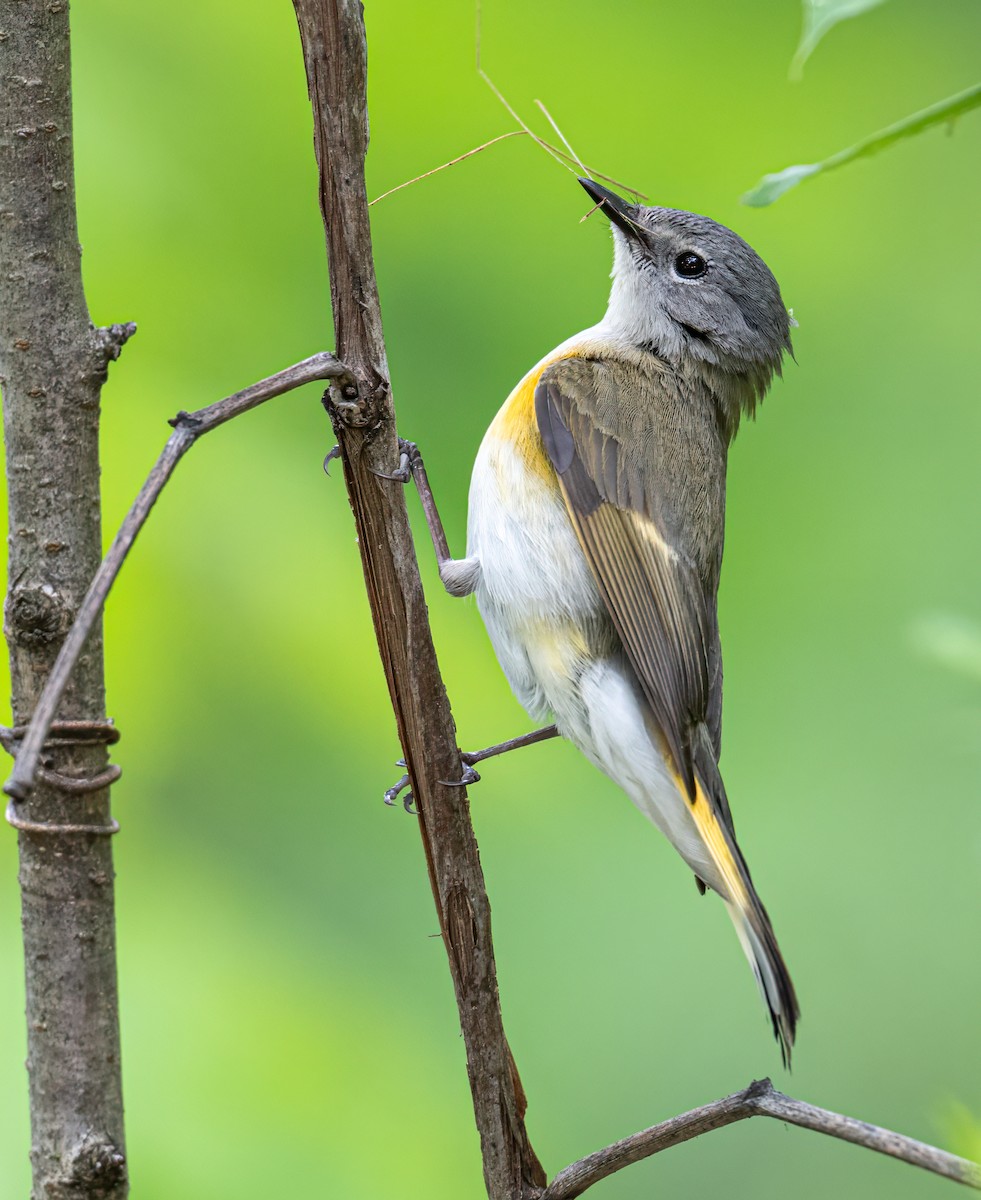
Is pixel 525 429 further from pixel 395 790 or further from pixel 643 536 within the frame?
pixel 395 790

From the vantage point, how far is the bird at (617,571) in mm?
1113

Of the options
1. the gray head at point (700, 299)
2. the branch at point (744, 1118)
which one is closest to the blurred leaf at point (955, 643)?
the branch at point (744, 1118)

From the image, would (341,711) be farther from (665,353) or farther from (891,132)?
(891,132)

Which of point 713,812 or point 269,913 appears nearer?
point 713,812

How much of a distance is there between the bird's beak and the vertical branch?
0.76 m

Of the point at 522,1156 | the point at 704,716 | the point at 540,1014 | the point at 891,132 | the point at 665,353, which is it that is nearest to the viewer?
the point at 891,132

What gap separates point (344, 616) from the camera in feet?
5.21

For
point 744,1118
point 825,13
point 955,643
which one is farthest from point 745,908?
point 825,13

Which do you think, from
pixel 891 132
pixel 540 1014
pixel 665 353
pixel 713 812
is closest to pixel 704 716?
pixel 713 812

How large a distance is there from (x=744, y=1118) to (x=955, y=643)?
269 millimetres

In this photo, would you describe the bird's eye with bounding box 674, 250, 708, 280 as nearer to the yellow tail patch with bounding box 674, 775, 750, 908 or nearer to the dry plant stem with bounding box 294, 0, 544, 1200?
the yellow tail patch with bounding box 674, 775, 750, 908

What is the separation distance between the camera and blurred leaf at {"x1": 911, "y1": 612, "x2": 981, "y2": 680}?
602mm

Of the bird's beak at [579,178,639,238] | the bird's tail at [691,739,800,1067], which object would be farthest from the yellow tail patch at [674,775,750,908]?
the bird's beak at [579,178,639,238]

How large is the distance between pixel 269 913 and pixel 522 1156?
0.83 m
